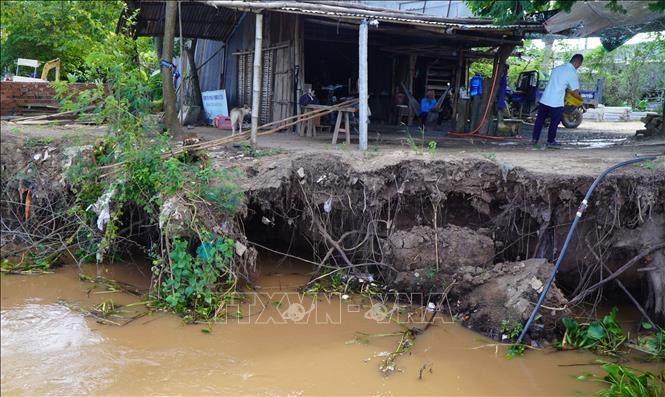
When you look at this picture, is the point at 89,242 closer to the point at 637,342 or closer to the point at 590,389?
the point at 590,389

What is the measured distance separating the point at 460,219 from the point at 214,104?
6961 millimetres

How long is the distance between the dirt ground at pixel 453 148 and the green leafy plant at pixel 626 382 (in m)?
2.14

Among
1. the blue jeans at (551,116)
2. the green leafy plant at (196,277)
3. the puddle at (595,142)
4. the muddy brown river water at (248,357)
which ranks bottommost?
the muddy brown river water at (248,357)

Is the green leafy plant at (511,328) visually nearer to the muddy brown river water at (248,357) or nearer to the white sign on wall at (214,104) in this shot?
the muddy brown river water at (248,357)

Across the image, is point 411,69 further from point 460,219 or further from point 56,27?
point 56,27

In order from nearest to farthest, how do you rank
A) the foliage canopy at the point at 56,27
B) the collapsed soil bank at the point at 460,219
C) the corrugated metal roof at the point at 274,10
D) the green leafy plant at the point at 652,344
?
the green leafy plant at the point at 652,344 < the collapsed soil bank at the point at 460,219 < the corrugated metal roof at the point at 274,10 < the foliage canopy at the point at 56,27

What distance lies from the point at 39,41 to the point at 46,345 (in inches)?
435

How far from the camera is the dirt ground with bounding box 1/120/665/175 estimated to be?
254 inches

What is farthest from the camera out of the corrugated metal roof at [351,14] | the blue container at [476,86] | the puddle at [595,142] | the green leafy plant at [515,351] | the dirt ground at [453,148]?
the blue container at [476,86]

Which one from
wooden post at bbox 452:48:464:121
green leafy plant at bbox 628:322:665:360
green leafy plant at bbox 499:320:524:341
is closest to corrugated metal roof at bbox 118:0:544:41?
wooden post at bbox 452:48:464:121

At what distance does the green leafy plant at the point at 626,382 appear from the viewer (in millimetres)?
4473

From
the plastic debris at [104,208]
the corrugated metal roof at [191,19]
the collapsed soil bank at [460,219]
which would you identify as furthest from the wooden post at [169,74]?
the plastic debris at [104,208]

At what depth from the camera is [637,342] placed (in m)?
5.53

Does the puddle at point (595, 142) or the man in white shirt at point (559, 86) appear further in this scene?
the puddle at point (595, 142)
